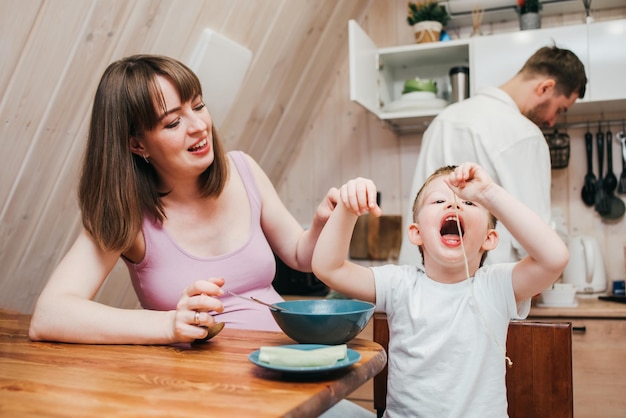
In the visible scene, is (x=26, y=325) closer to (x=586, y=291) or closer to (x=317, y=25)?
(x=317, y=25)

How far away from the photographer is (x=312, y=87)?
325cm

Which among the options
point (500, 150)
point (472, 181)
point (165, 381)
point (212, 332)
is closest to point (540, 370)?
point (472, 181)

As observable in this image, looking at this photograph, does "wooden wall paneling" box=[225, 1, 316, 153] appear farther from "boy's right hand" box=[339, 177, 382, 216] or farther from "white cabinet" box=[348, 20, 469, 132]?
"boy's right hand" box=[339, 177, 382, 216]

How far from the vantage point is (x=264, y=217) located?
1.62 m

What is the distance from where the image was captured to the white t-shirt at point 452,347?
45.7 inches

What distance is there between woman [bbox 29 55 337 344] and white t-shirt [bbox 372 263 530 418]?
0.96 feet

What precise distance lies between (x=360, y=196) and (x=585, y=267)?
6.81ft

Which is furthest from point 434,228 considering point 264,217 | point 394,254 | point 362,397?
point 394,254

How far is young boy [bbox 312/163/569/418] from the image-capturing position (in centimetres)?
112

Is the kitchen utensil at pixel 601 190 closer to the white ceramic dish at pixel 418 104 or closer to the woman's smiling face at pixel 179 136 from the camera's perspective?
the white ceramic dish at pixel 418 104

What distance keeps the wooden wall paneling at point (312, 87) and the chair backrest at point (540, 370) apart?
204cm

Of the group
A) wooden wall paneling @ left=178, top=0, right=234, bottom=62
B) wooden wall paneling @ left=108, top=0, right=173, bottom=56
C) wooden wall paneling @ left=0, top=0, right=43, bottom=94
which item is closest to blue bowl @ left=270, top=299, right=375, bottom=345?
wooden wall paneling @ left=0, top=0, right=43, bottom=94

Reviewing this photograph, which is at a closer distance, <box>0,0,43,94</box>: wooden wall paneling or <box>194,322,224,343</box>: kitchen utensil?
<box>194,322,224,343</box>: kitchen utensil

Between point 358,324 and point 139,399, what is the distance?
370mm
